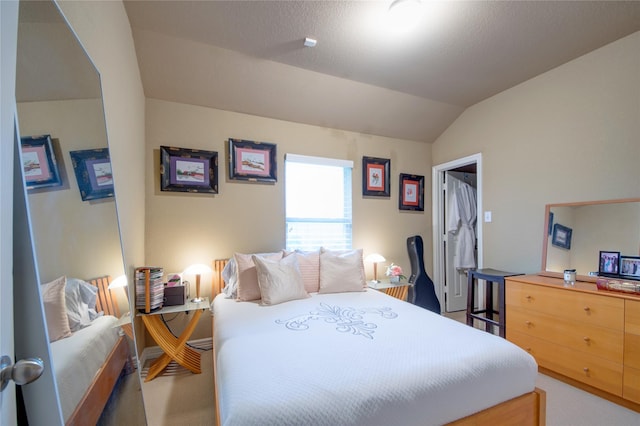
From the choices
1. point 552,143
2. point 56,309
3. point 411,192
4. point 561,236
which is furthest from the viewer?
point 411,192

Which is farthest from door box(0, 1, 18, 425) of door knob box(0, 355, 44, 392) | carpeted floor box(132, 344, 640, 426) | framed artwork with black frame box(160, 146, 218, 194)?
framed artwork with black frame box(160, 146, 218, 194)

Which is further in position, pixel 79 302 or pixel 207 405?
pixel 207 405

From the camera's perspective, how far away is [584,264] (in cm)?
231

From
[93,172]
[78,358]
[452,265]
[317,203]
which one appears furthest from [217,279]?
[452,265]

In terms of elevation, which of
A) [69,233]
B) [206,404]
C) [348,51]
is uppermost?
[348,51]

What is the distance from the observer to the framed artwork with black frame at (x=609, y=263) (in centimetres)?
212

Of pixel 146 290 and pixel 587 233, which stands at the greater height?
pixel 587 233

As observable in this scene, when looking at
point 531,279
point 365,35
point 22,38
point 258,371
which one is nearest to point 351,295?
point 258,371

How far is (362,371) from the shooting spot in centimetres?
116

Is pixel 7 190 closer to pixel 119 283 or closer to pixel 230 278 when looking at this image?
pixel 119 283

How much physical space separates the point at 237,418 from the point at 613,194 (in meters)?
3.08

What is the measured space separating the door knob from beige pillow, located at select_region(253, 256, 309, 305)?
1.71 meters

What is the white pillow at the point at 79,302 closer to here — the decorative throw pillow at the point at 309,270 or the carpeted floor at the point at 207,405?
the carpeted floor at the point at 207,405

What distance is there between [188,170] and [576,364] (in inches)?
144
